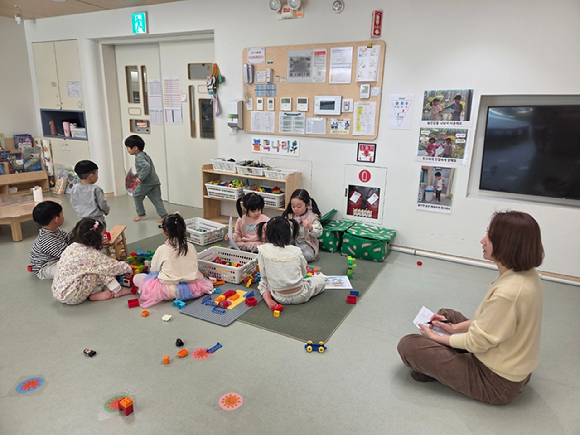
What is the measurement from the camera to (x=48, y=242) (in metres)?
3.21

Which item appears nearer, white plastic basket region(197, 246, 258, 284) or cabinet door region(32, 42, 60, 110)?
white plastic basket region(197, 246, 258, 284)

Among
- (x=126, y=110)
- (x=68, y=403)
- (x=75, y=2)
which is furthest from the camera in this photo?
(x=126, y=110)

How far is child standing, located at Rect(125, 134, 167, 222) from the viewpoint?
4.73m

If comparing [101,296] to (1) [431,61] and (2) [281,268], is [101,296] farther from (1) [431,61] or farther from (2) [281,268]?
(1) [431,61]

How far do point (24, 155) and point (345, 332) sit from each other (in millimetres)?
6253

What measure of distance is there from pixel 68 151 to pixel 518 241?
6778mm

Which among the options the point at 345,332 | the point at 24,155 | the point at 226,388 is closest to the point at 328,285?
the point at 345,332

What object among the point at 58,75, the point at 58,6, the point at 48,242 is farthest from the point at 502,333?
the point at 58,75

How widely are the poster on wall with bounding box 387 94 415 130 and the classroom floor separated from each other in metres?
1.84

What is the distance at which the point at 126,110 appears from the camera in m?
6.16

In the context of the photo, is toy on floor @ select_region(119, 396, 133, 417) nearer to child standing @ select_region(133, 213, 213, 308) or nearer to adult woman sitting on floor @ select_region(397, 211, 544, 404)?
child standing @ select_region(133, 213, 213, 308)

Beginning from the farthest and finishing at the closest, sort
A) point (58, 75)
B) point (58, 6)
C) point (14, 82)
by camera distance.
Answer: point (14, 82) → point (58, 75) → point (58, 6)

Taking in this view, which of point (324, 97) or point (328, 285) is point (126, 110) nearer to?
point (324, 97)

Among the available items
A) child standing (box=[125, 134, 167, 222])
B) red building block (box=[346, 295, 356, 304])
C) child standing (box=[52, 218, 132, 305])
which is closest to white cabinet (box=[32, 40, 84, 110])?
child standing (box=[125, 134, 167, 222])
